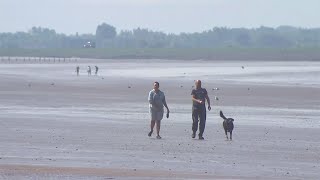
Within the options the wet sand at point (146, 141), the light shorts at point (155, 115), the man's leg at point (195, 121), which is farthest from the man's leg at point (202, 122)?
the light shorts at point (155, 115)

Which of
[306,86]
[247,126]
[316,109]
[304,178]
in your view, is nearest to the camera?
[304,178]

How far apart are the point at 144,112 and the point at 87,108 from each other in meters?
2.77

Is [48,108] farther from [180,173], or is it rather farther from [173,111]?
[180,173]

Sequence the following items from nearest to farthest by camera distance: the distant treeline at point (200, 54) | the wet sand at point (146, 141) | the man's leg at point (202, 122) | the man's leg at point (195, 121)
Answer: the wet sand at point (146, 141), the man's leg at point (202, 122), the man's leg at point (195, 121), the distant treeline at point (200, 54)

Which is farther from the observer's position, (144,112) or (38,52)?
(38,52)

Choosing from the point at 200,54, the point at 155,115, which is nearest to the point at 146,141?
the point at 155,115

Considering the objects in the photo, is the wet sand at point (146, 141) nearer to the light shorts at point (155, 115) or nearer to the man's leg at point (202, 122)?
the man's leg at point (202, 122)

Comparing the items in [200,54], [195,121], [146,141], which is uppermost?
[195,121]

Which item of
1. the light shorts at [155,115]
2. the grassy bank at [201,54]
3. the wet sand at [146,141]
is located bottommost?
the grassy bank at [201,54]

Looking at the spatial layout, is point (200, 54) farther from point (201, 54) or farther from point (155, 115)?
point (155, 115)

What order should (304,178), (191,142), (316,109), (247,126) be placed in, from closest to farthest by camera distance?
(304,178)
(191,142)
(247,126)
(316,109)

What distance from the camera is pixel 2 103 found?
4091 cm

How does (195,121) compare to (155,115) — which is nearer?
(195,121)

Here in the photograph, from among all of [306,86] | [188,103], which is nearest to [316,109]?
[188,103]
